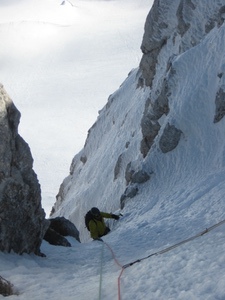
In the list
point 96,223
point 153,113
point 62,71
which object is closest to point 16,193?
point 96,223

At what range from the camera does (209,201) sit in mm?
14383

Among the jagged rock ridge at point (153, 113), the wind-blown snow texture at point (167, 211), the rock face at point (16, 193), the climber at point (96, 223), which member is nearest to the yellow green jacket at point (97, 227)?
the climber at point (96, 223)

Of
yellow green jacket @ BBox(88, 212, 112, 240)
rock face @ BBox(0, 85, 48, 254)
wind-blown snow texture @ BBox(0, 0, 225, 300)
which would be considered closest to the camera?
wind-blown snow texture @ BBox(0, 0, 225, 300)

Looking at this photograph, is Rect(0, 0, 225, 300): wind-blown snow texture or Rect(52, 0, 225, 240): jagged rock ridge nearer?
Rect(0, 0, 225, 300): wind-blown snow texture

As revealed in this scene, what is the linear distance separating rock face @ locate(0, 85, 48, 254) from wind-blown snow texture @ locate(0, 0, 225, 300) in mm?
565

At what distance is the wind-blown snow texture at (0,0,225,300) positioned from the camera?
29.9 feet

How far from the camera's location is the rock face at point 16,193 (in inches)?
510

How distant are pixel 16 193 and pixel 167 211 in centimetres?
552

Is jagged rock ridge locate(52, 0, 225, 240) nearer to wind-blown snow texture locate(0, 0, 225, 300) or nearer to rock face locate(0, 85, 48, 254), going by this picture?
wind-blown snow texture locate(0, 0, 225, 300)

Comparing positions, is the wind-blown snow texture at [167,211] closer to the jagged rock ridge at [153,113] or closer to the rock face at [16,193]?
the jagged rock ridge at [153,113]

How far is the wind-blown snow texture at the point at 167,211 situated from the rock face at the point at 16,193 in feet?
1.85

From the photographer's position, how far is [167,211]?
1673 cm

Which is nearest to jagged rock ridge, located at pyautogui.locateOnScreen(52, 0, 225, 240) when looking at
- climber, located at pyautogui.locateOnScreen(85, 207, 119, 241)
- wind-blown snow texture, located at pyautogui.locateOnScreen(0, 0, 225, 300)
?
wind-blown snow texture, located at pyautogui.locateOnScreen(0, 0, 225, 300)

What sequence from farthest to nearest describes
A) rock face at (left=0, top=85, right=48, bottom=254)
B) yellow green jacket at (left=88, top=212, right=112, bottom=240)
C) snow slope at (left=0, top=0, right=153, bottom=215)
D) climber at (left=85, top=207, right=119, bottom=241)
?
snow slope at (left=0, top=0, right=153, bottom=215) < yellow green jacket at (left=88, top=212, right=112, bottom=240) < climber at (left=85, top=207, right=119, bottom=241) < rock face at (left=0, top=85, right=48, bottom=254)
